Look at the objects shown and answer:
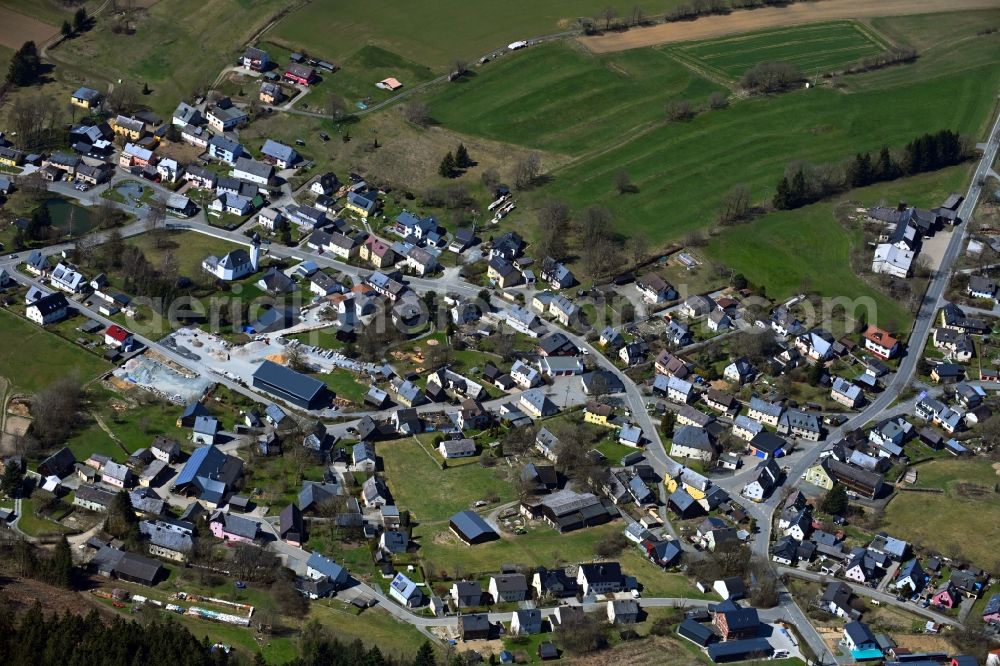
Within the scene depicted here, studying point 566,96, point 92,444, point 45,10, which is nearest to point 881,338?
point 566,96

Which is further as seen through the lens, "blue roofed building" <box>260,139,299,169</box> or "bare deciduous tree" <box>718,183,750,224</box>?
"blue roofed building" <box>260,139,299,169</box>

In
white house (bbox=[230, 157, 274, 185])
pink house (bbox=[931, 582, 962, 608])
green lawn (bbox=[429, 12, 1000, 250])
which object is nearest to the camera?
pink house (bbox=[931, 582, 962, 608])

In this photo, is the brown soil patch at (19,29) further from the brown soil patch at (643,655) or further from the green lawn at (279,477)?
the brown soil patch at (643,655)

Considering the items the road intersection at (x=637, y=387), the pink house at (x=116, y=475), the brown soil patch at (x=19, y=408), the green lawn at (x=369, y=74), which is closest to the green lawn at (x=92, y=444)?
the pink house at (x=116, y=475)

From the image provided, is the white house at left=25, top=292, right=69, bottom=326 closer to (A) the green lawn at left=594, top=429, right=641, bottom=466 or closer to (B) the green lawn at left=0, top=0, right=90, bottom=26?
(A) the green lawn at left=594, top=429, right=641, bottom=466

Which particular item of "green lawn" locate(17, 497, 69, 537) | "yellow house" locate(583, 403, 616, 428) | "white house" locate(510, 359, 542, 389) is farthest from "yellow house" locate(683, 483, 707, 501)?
"green lawn" locate(17, 497, 69, 537)

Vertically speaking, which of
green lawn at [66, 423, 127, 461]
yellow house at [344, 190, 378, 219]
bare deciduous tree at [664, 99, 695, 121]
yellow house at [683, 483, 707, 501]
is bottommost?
green lawn at [66, 423, 127, 461]
